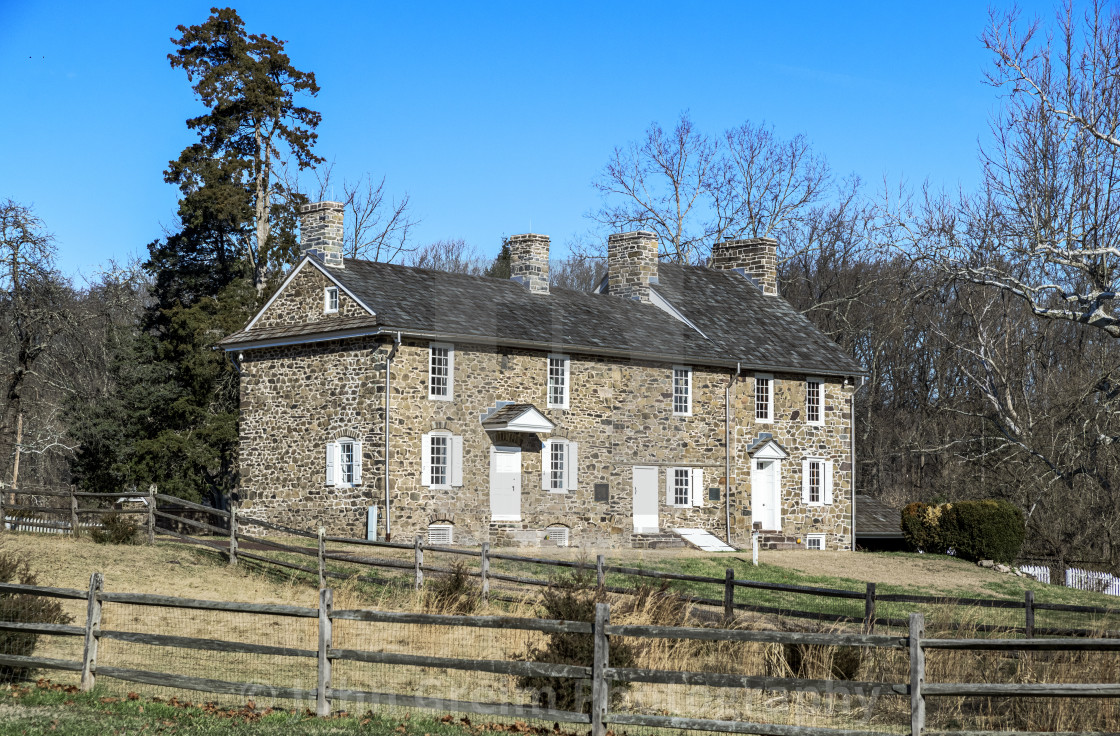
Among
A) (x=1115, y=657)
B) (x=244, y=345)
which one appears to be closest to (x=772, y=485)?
(x=244, y=345)

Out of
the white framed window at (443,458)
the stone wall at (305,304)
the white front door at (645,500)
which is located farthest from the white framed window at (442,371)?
the white front door at (645,500)

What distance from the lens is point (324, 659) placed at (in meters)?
10.5

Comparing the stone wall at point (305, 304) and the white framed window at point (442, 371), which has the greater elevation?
the stone wall at point (305, 304)

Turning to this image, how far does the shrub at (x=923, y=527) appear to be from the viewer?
36.1 meters

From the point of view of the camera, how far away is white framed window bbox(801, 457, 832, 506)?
35.7m

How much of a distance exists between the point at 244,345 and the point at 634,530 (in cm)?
1115

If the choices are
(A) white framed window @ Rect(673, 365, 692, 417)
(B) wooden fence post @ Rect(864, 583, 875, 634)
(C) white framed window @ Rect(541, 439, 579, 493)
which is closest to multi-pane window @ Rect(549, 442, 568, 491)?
(C) white framed window @ Rect(541, 439, 579, 493)

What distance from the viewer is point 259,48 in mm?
37969

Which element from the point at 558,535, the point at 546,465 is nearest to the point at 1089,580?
the point at 558,535

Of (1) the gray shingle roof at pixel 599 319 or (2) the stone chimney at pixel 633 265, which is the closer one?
(1) the gray shingle roof at pixel 599 319

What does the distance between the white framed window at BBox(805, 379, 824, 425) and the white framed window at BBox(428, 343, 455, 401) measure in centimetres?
1239

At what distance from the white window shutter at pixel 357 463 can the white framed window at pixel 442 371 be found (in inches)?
83.2

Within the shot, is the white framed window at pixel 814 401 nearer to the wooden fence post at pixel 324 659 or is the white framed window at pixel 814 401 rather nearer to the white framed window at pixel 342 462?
the white framed window at pixel 342 462

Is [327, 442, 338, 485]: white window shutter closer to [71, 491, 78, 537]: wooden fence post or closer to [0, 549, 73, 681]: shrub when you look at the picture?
[71, 491, 78, 537]: wooden fence post
